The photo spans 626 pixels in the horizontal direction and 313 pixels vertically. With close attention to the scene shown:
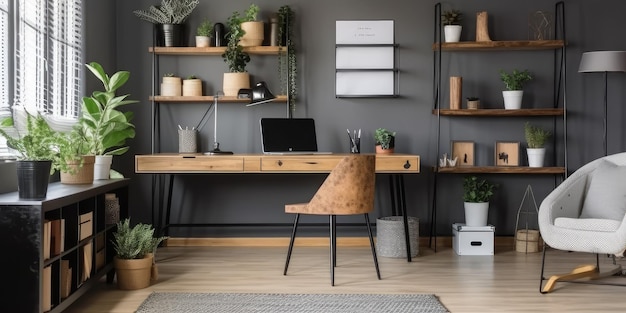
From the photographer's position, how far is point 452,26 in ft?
17.7

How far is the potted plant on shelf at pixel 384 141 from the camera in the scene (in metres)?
5.27

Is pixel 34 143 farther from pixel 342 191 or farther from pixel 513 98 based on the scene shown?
pixel 513 98

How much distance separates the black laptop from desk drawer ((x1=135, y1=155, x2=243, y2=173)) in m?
0.38

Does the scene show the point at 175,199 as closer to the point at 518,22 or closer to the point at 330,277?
the point at 330,277

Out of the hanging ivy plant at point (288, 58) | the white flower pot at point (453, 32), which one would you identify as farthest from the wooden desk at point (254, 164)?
the white flower pot at point (453, 32)

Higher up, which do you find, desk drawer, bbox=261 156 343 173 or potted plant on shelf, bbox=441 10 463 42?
potted plant on shelf, bbox=441 10 463 42

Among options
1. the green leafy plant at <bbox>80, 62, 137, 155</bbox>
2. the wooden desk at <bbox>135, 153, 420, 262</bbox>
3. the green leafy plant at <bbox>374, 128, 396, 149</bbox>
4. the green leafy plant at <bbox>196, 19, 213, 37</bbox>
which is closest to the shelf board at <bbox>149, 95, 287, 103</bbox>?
the green leafy plant at <bbox>196, 19, 213, 37</bbox>

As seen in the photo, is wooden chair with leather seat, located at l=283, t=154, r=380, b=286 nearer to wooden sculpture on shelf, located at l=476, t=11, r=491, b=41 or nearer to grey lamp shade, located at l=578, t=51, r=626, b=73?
wooden sculpture on shelf, located at l=476, t=11, r=491, b=41

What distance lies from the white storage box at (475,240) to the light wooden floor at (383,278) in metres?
0.11

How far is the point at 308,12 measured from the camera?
18.2ft

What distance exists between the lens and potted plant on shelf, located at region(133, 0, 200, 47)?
17.6ft

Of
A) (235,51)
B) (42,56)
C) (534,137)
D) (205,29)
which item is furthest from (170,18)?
(534,137)

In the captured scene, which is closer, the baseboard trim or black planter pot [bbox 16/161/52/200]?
black planter pot [bbox 16/161/52/200]

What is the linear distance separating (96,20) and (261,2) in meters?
1.32
